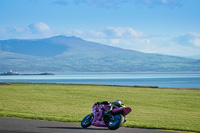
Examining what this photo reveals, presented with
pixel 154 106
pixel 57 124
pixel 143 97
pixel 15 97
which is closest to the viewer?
pixel 57 124

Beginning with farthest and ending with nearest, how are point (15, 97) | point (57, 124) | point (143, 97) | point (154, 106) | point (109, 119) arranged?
point (143, 97) → point (15, 97) → point (154, 106) → point (57, 124) → point (109, 119)

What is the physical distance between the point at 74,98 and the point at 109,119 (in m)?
22.6

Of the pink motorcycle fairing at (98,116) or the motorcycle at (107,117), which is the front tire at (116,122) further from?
the pink motorcycle fairing at (98,116)

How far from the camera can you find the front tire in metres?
14.1

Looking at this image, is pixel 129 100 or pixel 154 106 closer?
pixel 154 106

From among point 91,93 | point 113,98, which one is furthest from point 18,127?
point 91,93

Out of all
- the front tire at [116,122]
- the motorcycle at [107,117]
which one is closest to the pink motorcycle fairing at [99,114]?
the motorcycle at [107,117]

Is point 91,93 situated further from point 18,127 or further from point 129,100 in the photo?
point 18,127

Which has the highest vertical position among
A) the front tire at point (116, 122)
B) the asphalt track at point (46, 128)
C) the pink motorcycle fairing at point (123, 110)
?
the pink motorcycle fairing at point (123, 110)

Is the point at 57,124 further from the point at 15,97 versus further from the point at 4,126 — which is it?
the point at 15,97

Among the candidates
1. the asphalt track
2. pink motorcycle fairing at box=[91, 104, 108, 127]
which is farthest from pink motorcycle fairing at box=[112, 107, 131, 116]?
the asphalt track

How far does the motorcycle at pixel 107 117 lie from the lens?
1422 cm

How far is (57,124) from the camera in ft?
53.9

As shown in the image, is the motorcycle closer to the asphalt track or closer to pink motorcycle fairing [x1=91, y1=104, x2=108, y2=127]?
pink motorcycle fairing [x1=91, y1=104, x2=108, y2=127]
